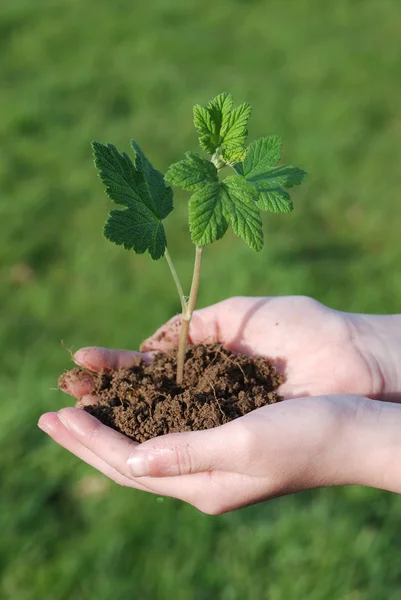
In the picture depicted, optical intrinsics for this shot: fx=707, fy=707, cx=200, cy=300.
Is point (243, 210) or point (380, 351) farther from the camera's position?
point (380, 351)

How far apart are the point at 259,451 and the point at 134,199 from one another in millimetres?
939

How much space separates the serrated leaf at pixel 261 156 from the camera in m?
2.38

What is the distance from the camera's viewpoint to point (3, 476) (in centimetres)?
364

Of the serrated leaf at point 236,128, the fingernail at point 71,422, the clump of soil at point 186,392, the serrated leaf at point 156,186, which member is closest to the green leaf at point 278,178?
the serrated leaf at point 236,128

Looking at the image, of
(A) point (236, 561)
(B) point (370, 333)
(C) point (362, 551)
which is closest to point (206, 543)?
(A) point (236, 561)

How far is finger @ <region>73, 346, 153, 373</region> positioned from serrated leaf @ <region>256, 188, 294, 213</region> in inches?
35.0

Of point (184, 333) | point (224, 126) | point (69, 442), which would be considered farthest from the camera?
point (184, 333)

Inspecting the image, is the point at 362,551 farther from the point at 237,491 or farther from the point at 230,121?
the point at 230,121

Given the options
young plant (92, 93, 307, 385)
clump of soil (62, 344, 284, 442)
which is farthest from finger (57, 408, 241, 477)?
young plant (92, 93, 307, 385)

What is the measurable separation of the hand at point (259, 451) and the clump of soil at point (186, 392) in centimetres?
13

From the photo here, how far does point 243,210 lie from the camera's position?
2.24 metres

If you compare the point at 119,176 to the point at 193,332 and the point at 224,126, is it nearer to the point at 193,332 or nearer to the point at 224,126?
the point at 224,126

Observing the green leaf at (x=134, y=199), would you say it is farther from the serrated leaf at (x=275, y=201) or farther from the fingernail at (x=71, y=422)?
the fingernail at (x=71, y=422)

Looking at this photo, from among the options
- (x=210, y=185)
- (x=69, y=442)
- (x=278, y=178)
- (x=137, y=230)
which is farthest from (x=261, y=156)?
(x=69, y=442)
